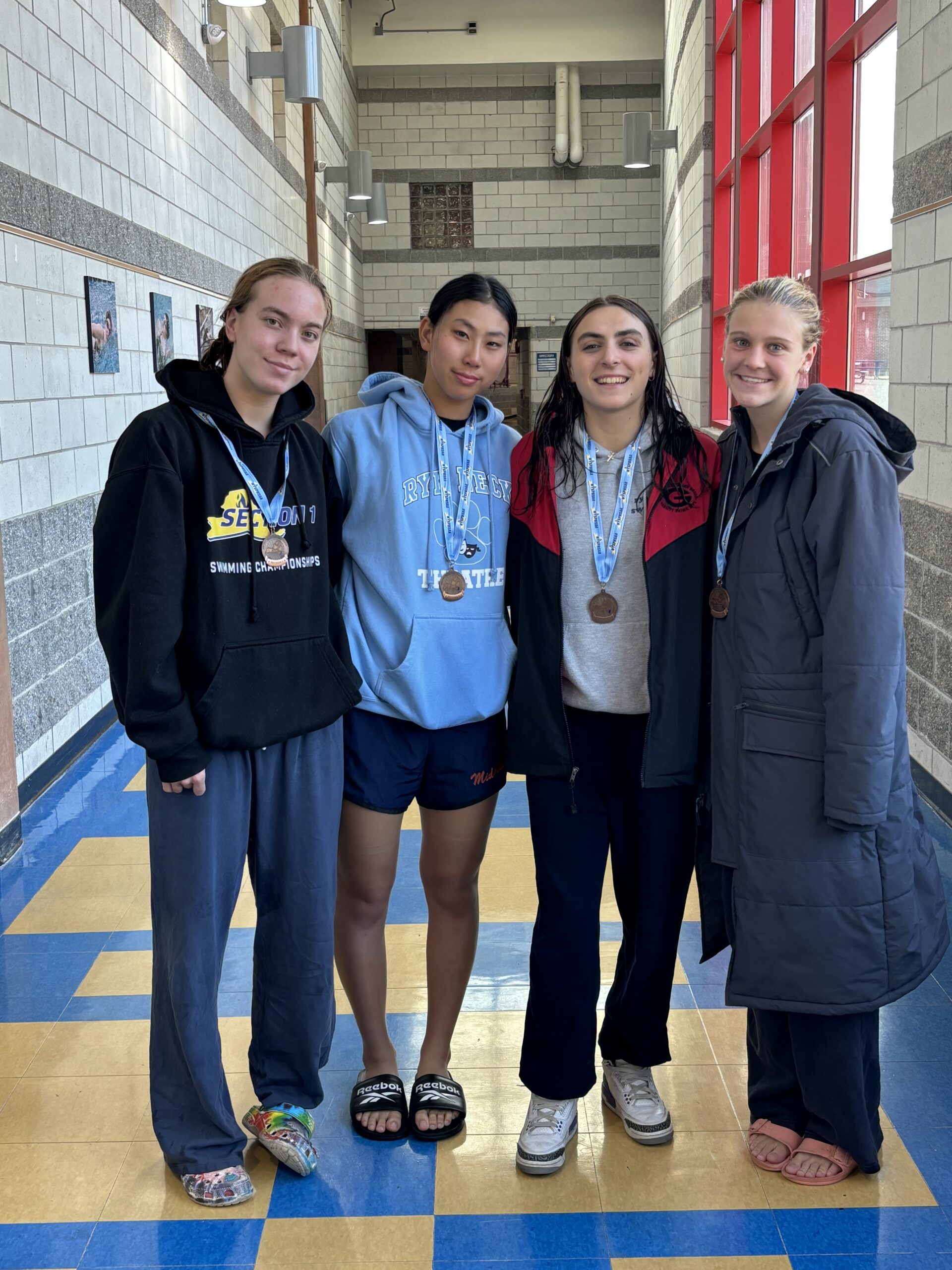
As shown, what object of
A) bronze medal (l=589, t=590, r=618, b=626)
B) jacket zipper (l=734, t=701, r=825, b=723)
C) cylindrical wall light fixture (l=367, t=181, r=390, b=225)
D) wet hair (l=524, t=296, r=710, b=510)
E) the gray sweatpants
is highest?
cylindrical wall light fixture (l=367, t=181, r=390, b=225)

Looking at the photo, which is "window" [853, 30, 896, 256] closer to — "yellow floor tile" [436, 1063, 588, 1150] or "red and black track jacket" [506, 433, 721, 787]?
"red and black track jacket" [506, 433, 721, 787]

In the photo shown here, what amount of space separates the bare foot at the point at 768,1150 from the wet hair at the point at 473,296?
165 cm

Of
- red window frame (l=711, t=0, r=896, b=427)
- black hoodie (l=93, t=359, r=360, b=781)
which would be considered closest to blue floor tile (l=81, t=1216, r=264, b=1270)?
black hoodie (l=93, t=359, r=360, b=781)

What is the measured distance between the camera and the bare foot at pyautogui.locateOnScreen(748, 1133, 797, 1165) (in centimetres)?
230

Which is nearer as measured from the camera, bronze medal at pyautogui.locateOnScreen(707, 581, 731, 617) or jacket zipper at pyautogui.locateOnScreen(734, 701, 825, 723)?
jacket zipper at pyautogui.locateOnScreen(734, 701, 825, 723)

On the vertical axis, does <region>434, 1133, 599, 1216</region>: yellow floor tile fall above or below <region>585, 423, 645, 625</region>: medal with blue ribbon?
below

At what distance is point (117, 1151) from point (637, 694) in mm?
1398

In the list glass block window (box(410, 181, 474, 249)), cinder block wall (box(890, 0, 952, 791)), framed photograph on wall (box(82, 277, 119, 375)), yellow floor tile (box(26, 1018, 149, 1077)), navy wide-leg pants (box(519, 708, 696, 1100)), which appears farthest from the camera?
glass block window (box(410, 181, 474, 249))

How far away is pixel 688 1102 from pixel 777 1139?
0.26 metres

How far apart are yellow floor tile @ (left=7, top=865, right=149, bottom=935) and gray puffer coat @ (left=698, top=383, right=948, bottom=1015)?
2.15 meters

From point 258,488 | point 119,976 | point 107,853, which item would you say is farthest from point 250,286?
point 107,853

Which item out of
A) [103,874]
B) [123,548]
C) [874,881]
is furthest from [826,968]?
[103,874]

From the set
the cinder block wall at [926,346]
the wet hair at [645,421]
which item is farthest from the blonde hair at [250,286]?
the cinder block wall at [926,346]

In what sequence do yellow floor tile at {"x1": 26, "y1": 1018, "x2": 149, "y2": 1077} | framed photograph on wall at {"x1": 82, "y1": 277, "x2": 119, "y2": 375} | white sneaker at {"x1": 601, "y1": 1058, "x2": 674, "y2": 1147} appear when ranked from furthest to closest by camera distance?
framed photograph on wall at {"x1": 82, "y1": 277, "x2": 119, "y2": 375} < yellow floor tile at {"x1": 26, "y1": 1018, "x2": 149, "y2": 1077} < white sneaker at {"x1": 601, "y1": 1058, "x2": 674, "y2": 1147}
